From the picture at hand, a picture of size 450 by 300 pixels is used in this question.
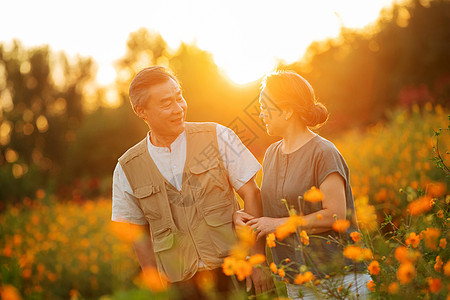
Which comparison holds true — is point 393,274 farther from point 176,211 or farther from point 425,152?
point 425,152

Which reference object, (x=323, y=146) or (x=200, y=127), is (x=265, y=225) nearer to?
(x=323, y=146)

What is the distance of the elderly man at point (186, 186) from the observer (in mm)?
2572

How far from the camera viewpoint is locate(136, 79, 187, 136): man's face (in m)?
2.60

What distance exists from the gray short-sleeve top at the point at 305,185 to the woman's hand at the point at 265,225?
0.08 meters

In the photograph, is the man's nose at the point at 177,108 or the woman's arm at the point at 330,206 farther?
the man's nose at the point at 177,108

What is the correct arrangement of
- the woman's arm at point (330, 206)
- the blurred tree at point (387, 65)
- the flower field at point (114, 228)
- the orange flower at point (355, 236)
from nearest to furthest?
the orange flower at point (355, 236) → the woman's arm at point (330, 206) → the flower field at point (114, 228) → the blurred tree at point (387, 65)

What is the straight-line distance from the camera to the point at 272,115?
2.36 m

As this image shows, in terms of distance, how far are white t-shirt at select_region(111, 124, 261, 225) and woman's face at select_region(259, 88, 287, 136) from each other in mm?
290

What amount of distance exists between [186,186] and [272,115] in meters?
0.71

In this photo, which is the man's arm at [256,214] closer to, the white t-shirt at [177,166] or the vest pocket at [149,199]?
Answer: the white t-shirt at [177,166]

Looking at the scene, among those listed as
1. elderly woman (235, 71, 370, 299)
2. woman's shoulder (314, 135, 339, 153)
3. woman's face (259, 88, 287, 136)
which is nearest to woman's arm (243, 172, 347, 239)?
elderly woman (235, 71, 370, 299)

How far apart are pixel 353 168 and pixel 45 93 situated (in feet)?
53.0

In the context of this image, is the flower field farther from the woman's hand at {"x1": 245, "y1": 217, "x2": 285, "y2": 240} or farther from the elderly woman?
the woman's hand at {"x1": 245, "y1": 217, "x2": 285, "y2": 240}

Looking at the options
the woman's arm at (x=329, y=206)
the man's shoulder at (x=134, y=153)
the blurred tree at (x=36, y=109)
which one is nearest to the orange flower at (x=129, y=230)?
the man's shoulder at (x=134, y=153)
